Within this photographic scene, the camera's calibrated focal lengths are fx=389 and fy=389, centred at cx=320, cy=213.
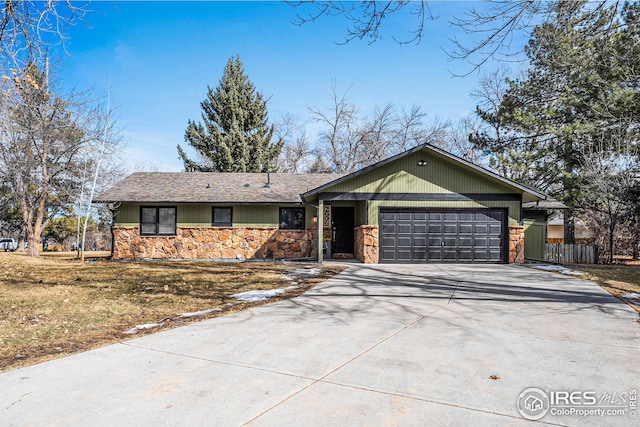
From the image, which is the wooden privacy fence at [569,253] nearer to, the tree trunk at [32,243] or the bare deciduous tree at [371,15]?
the bare deciduous tree at [371,15]

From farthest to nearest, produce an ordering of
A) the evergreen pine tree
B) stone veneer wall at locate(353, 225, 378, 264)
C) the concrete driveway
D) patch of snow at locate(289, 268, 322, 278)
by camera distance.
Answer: the evergreen pine tree < stone veneer wall at locate(353, 225, 378, 264) < patch of snow at locate(289, 268, 322, 278) < the concrete driveway

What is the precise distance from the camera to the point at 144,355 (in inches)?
162

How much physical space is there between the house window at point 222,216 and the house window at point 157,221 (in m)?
1.85

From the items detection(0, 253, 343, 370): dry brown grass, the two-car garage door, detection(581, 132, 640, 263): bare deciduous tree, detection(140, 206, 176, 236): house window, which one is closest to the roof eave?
the two-car garage door

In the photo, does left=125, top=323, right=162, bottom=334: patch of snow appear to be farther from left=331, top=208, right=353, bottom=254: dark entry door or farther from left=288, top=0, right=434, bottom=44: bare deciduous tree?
left=331, top=208, right=353, bottom=254: dark entry door

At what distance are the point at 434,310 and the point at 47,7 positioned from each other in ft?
23.4

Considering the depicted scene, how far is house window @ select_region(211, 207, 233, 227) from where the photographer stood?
57.7ft

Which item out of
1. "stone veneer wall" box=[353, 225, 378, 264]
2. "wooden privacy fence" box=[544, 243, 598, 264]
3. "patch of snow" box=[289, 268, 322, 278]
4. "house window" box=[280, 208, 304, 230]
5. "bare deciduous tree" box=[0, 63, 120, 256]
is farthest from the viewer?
"wooden privacy fence" box=[544, 243, 598, 264]

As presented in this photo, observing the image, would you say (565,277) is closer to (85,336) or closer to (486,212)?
(486,212)

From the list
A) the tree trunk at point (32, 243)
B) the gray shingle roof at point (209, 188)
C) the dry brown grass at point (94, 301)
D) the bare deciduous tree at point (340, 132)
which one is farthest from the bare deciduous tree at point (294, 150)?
the dry brown grass at point (94, 301)

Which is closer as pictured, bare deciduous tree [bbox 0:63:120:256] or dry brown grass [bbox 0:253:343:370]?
dry brown grass [bbox 0:253:343:370]

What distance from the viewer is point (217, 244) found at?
57.1 feet

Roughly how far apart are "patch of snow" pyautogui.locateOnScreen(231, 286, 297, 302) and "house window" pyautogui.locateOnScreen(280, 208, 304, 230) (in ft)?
30.0

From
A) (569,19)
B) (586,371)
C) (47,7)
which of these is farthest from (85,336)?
(569,19)
